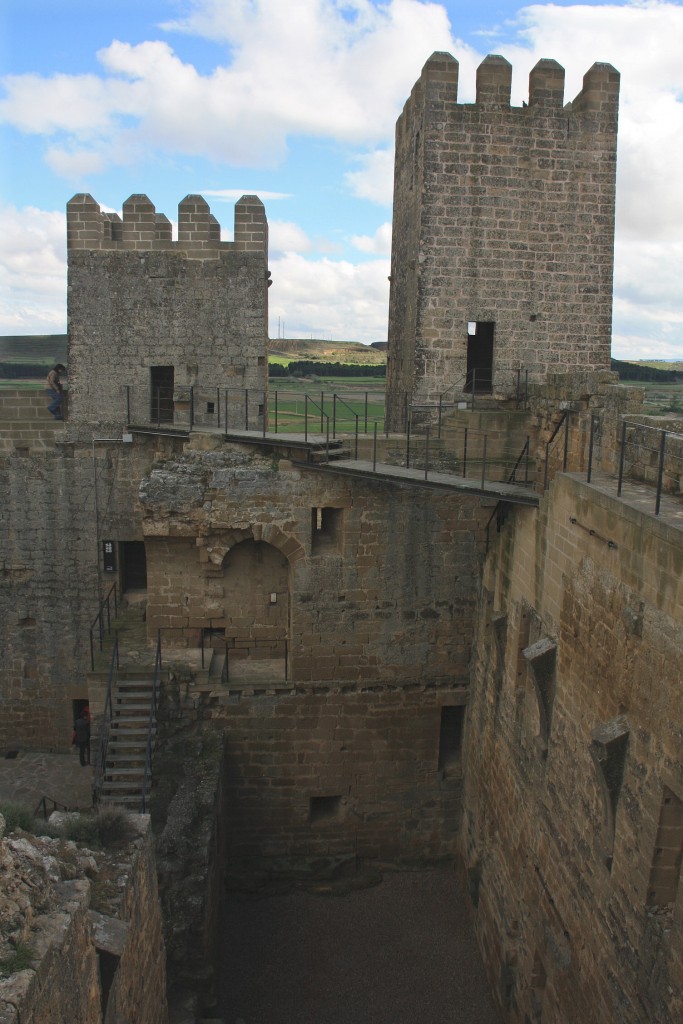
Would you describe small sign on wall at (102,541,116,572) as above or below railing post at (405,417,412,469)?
below

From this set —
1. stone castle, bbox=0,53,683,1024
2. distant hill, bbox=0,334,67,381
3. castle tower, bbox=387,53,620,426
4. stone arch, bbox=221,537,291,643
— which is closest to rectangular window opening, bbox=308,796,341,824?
stone castle, bbox=0,53,683,1024

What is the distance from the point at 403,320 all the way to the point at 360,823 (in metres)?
7.96

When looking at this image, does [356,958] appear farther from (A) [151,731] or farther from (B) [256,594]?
(B) [256,594]

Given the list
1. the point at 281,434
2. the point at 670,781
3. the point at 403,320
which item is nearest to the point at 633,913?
the point at 670,781

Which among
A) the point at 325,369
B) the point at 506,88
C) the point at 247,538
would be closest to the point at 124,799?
the point at 247,538

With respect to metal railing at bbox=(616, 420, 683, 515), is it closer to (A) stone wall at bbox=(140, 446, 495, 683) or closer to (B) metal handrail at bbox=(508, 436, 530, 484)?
(B) metal handrail at bbox=(508, 436, 530, 484)

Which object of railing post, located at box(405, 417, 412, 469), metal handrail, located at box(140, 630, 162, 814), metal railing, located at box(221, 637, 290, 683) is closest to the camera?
metal handrail, located at box(140, 630, 162, 814)

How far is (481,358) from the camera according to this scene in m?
13.9

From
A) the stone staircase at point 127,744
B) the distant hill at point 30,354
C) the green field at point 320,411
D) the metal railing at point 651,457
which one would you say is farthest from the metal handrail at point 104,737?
the distant hill at point 30,354

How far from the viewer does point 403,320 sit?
1387cm

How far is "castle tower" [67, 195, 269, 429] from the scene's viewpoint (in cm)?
1294

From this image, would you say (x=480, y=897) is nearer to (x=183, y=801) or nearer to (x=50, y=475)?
(x=183, y=801)

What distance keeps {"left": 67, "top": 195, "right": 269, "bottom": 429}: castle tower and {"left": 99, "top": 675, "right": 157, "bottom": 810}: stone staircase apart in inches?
166

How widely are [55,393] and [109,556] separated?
8.79 ft
